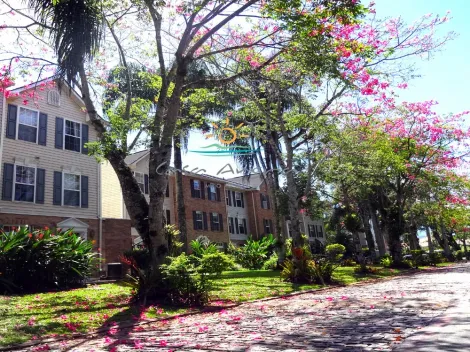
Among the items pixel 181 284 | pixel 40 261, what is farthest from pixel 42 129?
pixel 181 284

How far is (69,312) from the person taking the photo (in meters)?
8.02

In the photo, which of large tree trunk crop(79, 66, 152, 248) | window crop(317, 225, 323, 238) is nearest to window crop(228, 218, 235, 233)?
window crop(317, 225, 323, 238)

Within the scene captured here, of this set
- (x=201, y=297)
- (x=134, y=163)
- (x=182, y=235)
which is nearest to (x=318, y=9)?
(x=201, y=297)

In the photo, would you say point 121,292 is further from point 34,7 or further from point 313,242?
point 313,242

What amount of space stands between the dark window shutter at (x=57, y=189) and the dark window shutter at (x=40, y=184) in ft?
1.87

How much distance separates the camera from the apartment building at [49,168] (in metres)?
17.5

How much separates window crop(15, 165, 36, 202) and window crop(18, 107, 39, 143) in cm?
155

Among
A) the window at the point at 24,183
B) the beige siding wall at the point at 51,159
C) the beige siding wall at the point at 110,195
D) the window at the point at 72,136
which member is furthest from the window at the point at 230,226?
the window at the point at 24,183

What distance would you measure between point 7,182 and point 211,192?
1849cm

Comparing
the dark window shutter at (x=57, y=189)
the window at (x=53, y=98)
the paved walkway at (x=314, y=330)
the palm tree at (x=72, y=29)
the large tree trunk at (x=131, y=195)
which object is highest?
the window at (x=53, y=98)

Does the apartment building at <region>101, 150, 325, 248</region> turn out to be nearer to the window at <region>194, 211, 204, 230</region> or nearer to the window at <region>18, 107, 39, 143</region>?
the window at <region>194, 211, 204, 230</region>

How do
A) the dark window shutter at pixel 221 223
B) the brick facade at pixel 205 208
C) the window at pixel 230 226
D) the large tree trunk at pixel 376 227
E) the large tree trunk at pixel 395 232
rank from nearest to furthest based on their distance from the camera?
1. the large tree trunk at pixel 395 232
2. the brick facade at pixel 205 208
3. the large tree trunk at pixel 376 227
4. the dark window shutter at pixel 221 223
5. the window at pixel 230 226

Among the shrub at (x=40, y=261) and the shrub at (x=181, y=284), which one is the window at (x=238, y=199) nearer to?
the shrub at (x=40, y=261)

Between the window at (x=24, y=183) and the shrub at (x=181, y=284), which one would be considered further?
the window at (x=24, y=183)
